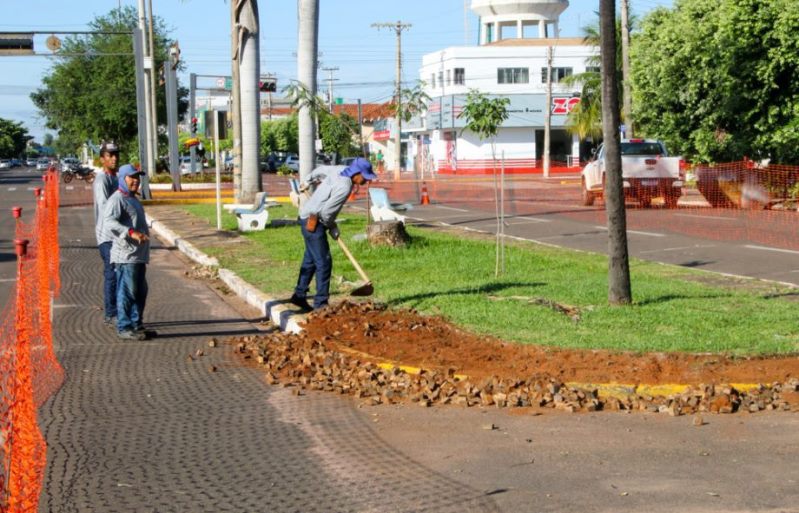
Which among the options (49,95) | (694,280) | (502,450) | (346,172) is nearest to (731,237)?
(694,280)

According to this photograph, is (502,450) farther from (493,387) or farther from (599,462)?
(493,387)

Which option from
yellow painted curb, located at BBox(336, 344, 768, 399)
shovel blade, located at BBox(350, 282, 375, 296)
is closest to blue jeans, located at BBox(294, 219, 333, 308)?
shovel blade, located at BBox(350, 282, 375, 296)

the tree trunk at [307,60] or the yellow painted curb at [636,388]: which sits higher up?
the tree trunk at [307,60]

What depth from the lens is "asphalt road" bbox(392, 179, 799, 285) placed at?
16.0 metres

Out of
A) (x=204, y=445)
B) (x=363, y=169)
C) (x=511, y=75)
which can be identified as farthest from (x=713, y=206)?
(x=511, y=75)

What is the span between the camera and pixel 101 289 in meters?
14.6

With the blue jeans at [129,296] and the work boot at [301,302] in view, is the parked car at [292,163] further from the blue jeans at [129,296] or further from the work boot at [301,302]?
the blue jeans at [129,296]

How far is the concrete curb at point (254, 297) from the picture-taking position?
444 inches

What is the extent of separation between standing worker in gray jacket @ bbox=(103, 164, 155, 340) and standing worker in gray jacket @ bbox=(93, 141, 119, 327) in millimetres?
720

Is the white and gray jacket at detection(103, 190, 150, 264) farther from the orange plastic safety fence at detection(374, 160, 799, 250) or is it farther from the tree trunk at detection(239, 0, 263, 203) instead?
the tree trunk at detection(239, 0, 263, 203)

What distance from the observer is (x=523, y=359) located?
880 cm

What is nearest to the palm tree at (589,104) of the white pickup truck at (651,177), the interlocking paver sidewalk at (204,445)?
the white pickup truck at (651,177)

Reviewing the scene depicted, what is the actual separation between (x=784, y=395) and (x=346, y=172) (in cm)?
514

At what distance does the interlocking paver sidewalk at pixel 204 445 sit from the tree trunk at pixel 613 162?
375 centimetres
